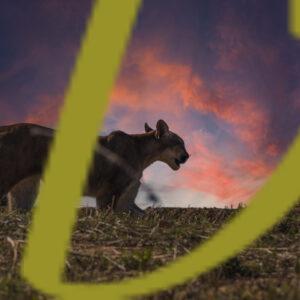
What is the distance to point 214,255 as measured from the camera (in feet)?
16.9

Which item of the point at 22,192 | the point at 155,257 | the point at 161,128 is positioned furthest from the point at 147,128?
the point at 155,257

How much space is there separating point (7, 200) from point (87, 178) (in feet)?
7.13

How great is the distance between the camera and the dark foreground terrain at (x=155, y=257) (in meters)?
4.40

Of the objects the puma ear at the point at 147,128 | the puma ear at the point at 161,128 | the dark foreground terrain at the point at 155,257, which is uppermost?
the puma ear at the point at 147,128

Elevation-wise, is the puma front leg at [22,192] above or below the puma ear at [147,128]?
below

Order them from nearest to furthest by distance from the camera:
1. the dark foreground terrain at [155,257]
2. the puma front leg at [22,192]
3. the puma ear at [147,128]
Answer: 1. the dark foreground terrain at [155,257]
2. the puma front leg at [22,192]
3. the puma ear at [147,128]

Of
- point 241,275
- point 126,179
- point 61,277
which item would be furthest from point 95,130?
point 126,179
